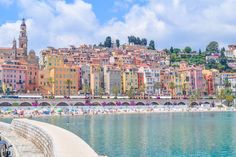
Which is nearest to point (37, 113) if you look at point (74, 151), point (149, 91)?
point (149, 91)

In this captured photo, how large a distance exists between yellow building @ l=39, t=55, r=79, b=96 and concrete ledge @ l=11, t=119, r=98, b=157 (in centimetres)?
9633

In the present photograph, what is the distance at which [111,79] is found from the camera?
131875 millimetres

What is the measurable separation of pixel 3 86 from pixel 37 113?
30.2 metres

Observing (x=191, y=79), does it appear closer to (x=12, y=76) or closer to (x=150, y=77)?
(x=150, y=77)

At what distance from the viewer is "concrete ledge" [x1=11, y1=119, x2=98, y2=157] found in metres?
11.0

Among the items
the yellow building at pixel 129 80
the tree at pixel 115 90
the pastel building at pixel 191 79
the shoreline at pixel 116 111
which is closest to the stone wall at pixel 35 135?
the shoreline at pixel 116 111

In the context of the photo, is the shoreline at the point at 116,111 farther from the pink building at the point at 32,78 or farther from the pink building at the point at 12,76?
the pink building at the point at 32,78

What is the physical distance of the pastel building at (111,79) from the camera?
13162 centimetres

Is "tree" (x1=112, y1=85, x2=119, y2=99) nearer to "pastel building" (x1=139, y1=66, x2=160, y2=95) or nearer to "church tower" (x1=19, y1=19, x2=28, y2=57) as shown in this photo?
"pastel building" (x1=139, y1=66, x2=160, y2=95)

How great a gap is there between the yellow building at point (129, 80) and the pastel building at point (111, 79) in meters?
2.72

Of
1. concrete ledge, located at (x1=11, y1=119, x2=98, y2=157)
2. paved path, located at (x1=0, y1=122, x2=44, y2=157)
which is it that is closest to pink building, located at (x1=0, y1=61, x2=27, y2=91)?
concrete ledge, located at (x1=11, y1=119, x2=98, y2=157)

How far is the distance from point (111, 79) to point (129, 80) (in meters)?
8.37

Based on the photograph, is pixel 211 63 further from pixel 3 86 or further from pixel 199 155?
pixel 199 155

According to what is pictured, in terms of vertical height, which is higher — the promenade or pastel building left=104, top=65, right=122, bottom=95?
pastel building left=104, top=65, right=122, bottom=95
